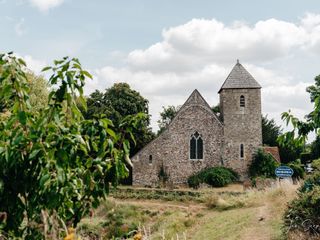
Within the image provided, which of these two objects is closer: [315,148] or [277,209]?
[277,209]

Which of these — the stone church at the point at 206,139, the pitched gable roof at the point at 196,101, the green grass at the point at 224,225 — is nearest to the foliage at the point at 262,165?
the stone church at the point at 206,139

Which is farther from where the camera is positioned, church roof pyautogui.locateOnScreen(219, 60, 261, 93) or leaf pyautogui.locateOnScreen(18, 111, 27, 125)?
church roof pyautogui.locateOnScreen(219, 60, 261, 93)

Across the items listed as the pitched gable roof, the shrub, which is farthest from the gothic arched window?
the pitched gable roof

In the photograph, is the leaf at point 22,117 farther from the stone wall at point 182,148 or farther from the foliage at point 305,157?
the foliage at point 305,157

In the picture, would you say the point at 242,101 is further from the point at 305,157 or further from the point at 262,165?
the point at 305,157

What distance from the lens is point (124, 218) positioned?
2100 cm

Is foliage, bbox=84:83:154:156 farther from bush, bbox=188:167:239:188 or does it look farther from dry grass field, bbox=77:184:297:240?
dry grass field, bbox=77:184:297:240

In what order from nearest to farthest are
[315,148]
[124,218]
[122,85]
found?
[124,218], [315,148], [122,85]

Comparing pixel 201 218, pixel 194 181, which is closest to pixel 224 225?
pixel 201 218

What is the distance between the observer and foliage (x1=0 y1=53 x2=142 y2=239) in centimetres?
286

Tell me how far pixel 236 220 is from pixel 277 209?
→ 1589 mm

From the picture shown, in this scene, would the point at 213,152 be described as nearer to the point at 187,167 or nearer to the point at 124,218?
the point at 187,167

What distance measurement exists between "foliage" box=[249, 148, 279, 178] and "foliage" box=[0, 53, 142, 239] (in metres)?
31.8

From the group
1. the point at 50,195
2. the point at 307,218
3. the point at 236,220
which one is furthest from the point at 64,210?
the point at 236,220
